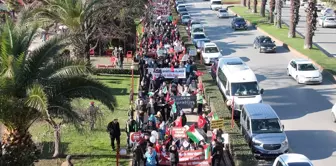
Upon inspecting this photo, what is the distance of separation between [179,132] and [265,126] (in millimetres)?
3566

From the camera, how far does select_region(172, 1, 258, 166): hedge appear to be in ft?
58.4

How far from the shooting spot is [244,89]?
25.5 metres

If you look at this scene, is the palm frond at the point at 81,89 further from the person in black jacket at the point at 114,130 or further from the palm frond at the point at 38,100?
the person in black jacket at the point at 114,130

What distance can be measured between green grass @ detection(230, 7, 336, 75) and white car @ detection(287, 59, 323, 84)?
205cm

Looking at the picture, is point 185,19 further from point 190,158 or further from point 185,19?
point 190,158

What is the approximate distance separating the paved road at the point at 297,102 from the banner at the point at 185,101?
4.29 meters

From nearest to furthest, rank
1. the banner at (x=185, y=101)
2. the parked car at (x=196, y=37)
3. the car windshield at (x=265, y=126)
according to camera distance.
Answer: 1. the car windshield at (x=265, y=126)
2. the banner at (x=185, y=101)
3. the parked car at (x=196, y=37)

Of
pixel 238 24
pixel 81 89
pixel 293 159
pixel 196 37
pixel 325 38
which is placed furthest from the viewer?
pixel 238 24

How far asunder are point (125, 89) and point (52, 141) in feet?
34.4

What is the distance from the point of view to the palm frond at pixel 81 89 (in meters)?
15.9

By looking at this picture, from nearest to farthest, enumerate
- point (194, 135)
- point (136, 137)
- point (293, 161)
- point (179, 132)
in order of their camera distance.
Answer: point (293, 161) → point (136, 137) → point (194, 135) → point (179, 132)

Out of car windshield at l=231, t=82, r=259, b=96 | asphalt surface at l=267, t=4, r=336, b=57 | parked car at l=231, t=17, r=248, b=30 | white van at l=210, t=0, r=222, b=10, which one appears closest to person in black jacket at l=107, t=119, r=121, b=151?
car windshield at l=231, t=82, r=259, b=96

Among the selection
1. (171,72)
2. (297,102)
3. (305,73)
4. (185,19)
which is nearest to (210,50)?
(305,73)

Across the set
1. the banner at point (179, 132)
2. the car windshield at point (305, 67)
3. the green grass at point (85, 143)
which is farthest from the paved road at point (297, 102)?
the green grass at point (85, 143)
